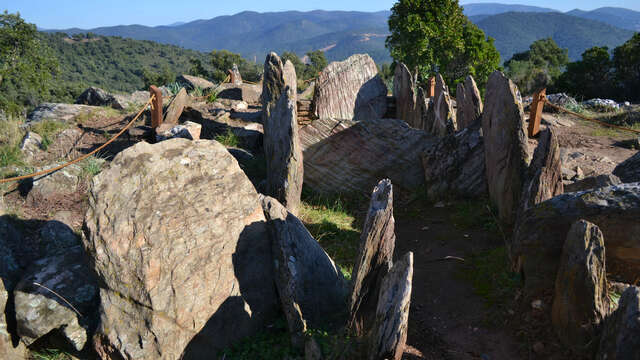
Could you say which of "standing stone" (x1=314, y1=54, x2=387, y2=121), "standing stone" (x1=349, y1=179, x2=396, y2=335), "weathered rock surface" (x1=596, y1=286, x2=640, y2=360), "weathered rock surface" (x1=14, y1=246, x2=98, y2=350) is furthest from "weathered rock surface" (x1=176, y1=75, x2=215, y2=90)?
"weathered rock surface" (x1=596, y1=286, x2=640, y2=360)

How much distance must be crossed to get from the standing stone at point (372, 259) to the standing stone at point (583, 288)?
1.30 m

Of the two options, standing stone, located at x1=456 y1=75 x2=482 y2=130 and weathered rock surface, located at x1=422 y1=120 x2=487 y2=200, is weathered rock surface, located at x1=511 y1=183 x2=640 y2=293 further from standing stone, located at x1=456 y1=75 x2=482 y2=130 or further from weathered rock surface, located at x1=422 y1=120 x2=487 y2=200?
standing stone, located at x1=456 y1=75 x2=482 y2=130

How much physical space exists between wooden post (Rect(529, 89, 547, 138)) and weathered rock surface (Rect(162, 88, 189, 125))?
6.96m

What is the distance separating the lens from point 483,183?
6.03 m

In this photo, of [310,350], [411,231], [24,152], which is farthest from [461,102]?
[24,152]

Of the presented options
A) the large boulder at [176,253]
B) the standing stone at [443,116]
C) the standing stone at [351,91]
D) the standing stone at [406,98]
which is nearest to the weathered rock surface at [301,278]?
the large boulder at [176,253]

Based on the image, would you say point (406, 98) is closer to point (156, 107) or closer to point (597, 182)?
point (597, 182)

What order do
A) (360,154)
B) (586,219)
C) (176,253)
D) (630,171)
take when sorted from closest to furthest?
(586,219) → (176,253) → (630,171) → (360,154)

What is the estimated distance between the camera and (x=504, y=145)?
5.22 meters

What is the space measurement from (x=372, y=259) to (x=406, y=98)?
17.5 feet

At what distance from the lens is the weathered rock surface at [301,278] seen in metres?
3.80

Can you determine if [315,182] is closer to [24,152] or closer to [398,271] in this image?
[398,271]

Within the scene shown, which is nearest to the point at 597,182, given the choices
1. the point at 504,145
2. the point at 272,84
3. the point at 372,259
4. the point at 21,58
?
the point at 504,145

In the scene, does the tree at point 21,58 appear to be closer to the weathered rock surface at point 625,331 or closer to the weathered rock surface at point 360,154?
the weathered rock surface at point 360,154
